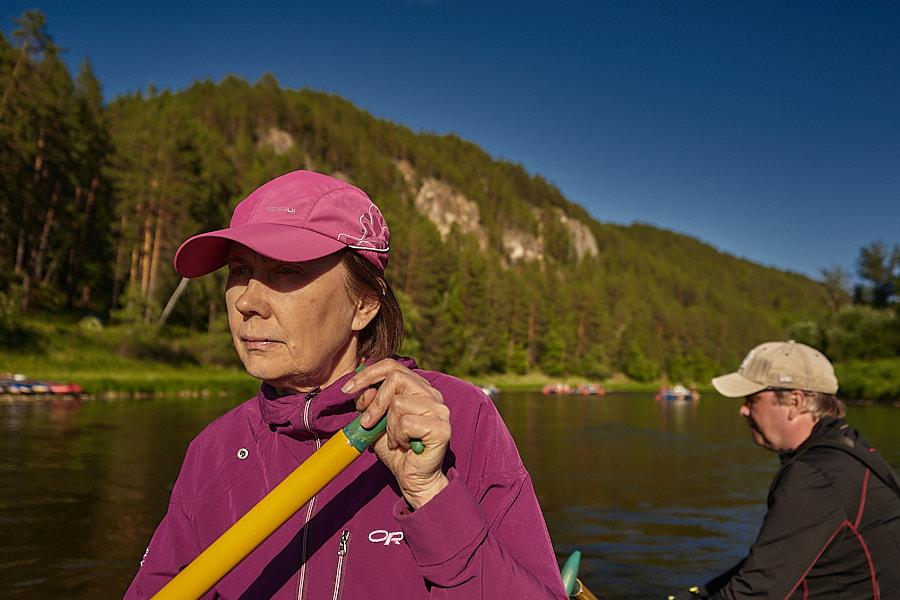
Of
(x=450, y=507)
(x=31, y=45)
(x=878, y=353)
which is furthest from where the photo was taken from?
(x=878, y=353)

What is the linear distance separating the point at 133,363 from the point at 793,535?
141 ft

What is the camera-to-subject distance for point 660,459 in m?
21.7

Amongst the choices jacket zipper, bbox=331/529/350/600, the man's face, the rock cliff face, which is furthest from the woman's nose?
the rock cliff face

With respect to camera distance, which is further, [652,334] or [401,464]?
[652,334]

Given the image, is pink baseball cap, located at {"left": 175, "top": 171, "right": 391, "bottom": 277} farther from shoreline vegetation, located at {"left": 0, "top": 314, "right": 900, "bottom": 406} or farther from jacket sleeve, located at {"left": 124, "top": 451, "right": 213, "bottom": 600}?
shoreline vegetation, located at {"left": 0, "top": 314, "right": 900, "bottom": 406}

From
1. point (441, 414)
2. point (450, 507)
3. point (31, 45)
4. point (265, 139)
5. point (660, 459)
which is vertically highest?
point (265, 139)

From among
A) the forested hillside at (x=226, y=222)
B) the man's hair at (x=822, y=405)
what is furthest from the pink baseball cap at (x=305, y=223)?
the forested hillside at (x=226, y=222)

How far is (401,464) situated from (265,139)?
144188 millimetres

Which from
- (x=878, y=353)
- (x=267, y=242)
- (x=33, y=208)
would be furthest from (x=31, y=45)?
(x=878, y=353)

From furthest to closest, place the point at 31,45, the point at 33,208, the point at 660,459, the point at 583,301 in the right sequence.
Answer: the point at 583,301
the point at 33,208
the point at 31,45
the point at 660,459

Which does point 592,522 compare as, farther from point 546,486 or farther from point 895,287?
point 895,287

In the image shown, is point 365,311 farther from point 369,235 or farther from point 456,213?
point 456,213

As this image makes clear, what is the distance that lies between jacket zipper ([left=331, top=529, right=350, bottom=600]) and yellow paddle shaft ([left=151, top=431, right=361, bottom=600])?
0.63ft

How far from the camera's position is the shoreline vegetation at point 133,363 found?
3497 centimetres
